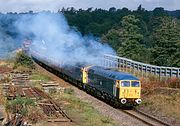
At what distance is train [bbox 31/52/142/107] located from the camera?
25.5m

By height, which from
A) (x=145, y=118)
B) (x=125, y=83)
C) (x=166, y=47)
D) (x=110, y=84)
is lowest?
(x=145, y=118)

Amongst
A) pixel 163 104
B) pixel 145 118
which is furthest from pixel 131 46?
pixel 145 118

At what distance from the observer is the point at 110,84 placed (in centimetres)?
2669

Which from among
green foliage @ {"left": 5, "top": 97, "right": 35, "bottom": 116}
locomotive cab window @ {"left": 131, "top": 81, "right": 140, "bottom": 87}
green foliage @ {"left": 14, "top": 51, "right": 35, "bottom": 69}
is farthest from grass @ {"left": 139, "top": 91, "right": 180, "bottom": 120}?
green foliage @ {"left": 14, "top": 51, "right": 35, "bottom": 69}

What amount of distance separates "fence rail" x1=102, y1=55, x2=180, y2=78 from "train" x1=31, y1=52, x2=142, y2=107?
4102mm

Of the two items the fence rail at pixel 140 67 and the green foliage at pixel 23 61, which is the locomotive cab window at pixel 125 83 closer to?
the fence rail at pixel 140 67

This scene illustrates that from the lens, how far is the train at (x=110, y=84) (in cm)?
2550

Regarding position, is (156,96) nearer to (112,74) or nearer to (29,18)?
(112,74)

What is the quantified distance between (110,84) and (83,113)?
4169 millimetres

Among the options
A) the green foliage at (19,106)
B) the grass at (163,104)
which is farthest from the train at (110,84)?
the green foliage at (19,106)

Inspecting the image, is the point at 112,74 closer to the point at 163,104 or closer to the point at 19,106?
the point at 163,104

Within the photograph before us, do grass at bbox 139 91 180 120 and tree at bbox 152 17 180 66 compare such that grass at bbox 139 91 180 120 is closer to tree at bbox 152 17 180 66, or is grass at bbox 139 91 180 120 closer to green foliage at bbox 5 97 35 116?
green foliage at bbox 5 97 35 116

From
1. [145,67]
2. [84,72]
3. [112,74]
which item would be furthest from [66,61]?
[112,74]

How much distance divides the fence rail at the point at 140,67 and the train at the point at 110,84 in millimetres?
4102
